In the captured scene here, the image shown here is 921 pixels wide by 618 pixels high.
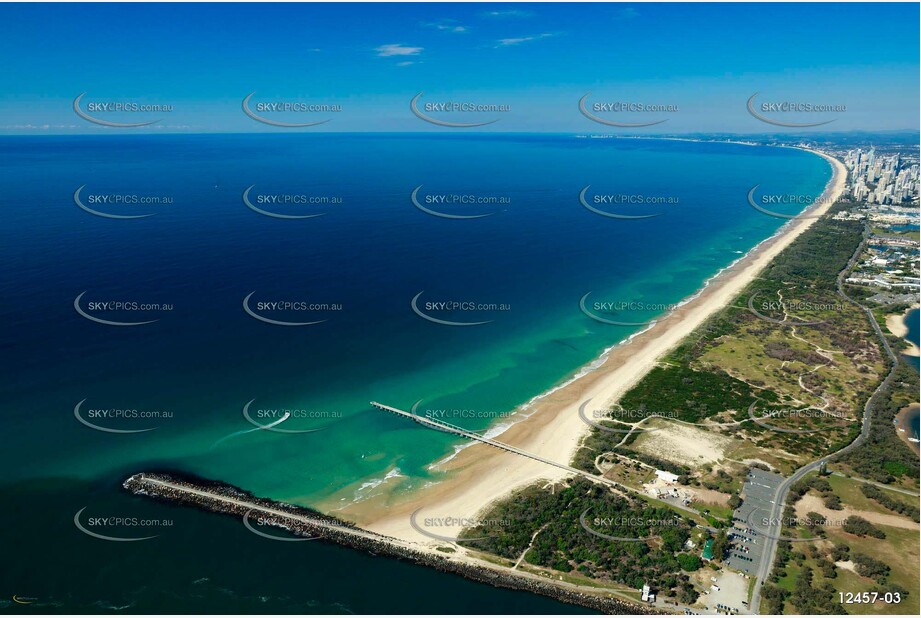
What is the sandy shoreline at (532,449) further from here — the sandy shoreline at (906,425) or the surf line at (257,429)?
the sandy shoreline at (906,425)

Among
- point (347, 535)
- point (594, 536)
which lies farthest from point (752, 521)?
point (347, 535)

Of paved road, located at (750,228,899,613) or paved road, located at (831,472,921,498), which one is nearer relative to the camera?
paved road, located at (750,228,899,613)

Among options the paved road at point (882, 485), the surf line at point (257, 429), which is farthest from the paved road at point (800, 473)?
the surf line at point (257, 429)

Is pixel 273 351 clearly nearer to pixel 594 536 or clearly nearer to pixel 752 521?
pixel 594 536

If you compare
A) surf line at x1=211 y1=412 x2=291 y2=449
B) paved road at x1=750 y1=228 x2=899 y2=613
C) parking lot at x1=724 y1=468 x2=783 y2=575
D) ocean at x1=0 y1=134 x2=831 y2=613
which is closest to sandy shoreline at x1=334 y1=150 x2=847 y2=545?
ocean at x1=0 y1=134 x2=831 y2=613

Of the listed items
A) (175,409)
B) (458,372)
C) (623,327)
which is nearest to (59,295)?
(175,409)

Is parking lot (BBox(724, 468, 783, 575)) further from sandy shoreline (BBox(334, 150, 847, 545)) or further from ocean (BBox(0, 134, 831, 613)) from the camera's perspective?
sandy shoreline (BBox(334, 150, 847, 545))

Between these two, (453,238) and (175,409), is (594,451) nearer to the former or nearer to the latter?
(175,409)
